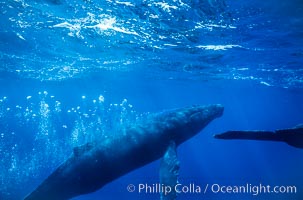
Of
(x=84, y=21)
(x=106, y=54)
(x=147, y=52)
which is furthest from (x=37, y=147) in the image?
(x=84, y=21)

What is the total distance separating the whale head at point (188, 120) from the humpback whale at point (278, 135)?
644 centimetres

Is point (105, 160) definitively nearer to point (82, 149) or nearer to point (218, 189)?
point (82, 149)

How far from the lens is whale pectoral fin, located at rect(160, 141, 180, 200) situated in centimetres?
862

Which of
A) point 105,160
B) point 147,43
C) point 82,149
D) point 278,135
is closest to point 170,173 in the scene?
point 105,160

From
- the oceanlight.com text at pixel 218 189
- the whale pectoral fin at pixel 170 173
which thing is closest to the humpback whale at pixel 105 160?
the whale pectoral fin at pixel 170 173

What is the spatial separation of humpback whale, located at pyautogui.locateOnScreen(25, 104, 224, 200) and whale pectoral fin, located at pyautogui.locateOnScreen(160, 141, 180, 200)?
2.24ft

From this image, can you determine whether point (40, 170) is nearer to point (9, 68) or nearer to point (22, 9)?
point (9, 68)

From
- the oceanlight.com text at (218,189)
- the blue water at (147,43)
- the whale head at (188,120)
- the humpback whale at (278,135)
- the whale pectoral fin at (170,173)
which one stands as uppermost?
the blue water at (147,43)

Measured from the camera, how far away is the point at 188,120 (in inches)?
464

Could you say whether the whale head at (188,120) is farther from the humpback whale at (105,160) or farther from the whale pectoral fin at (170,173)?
the whale pectoral fin at (170,173)

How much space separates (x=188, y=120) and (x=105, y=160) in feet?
12.4

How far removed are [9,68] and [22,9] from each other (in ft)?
79.8

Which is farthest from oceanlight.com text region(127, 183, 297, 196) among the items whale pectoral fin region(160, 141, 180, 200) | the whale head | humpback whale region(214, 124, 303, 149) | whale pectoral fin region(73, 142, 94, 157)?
humpback whale region(214, 124, 303, 149)

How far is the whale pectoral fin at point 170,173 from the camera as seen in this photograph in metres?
8.62
